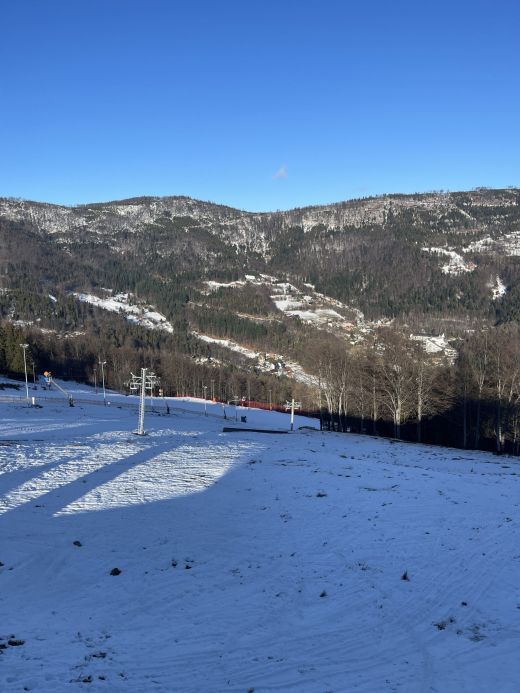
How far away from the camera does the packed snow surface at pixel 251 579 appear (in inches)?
289

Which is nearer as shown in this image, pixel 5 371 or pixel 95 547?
pixel 95 547

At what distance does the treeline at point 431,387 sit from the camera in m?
39.1

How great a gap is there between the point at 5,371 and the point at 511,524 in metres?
98.9

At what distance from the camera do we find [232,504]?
16.0 metres

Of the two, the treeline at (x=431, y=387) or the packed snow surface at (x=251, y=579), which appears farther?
the treeline at (x=431, y=387)

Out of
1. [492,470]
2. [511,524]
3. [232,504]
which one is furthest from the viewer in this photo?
[492,470]

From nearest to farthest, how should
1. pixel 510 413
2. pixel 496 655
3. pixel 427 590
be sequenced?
pixel 496 655 → pixel 427 590 → pixel 510 413

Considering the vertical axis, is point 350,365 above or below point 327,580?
above

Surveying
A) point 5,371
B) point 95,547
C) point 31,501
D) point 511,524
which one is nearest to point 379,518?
point 511,524

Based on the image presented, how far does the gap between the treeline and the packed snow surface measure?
19.5 meters

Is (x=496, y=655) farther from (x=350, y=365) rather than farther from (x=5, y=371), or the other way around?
(x=5, y=371)

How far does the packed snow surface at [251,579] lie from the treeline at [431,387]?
19486 mm

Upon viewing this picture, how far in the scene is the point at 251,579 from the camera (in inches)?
420

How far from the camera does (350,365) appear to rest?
50000mm
